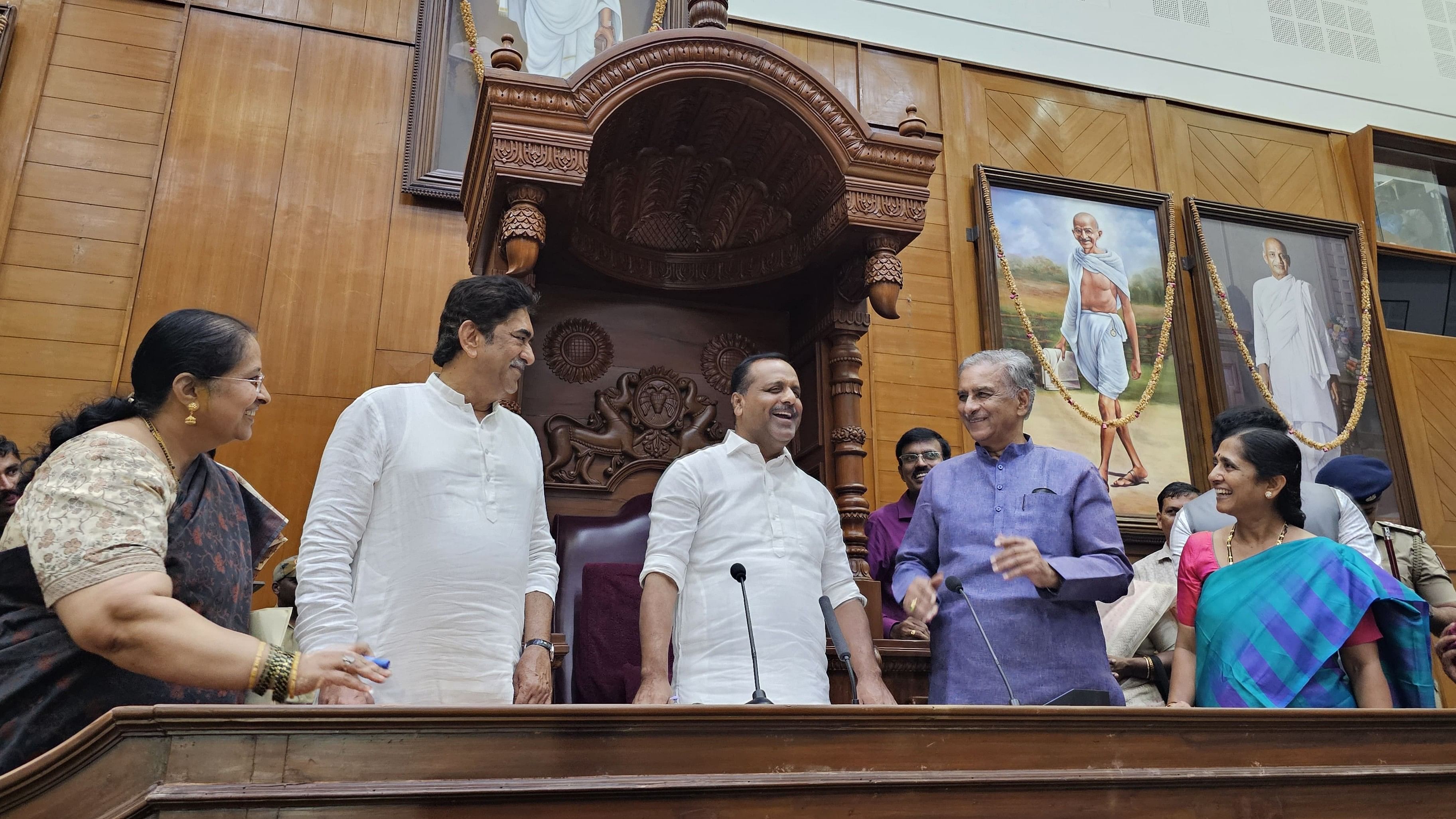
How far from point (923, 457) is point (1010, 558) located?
1484 millimetres

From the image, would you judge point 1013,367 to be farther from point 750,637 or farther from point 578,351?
point 578,351

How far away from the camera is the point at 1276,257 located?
562 cm

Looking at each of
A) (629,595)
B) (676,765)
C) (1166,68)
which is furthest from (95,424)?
(1166,68)

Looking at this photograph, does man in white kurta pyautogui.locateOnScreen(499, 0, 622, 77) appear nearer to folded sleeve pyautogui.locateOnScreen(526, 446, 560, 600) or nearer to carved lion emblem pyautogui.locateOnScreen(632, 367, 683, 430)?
carved lion emblem pyautogui.locateOnScreen(632, 367, 683, 430)

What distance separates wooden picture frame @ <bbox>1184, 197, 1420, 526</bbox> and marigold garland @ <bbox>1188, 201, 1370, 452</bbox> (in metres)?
0.01

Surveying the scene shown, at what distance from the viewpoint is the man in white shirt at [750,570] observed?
7.12 ft

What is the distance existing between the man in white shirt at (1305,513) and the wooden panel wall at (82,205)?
3.72 meters

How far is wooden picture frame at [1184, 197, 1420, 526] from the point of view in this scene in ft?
17.4

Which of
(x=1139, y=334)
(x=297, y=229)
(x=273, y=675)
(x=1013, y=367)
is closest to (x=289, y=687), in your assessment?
(x=273, y=675)

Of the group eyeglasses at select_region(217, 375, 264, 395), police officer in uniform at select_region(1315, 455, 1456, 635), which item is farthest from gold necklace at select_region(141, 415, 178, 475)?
police officer in uniform at select_region(1315, 455, 1456, 635)

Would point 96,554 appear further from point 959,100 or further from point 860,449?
point 959,100

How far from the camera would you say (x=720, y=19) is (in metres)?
3.46

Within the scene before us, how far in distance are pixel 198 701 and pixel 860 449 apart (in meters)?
2.23

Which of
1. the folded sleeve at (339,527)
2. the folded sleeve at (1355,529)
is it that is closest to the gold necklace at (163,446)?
the folded sleeve at (339,527)
